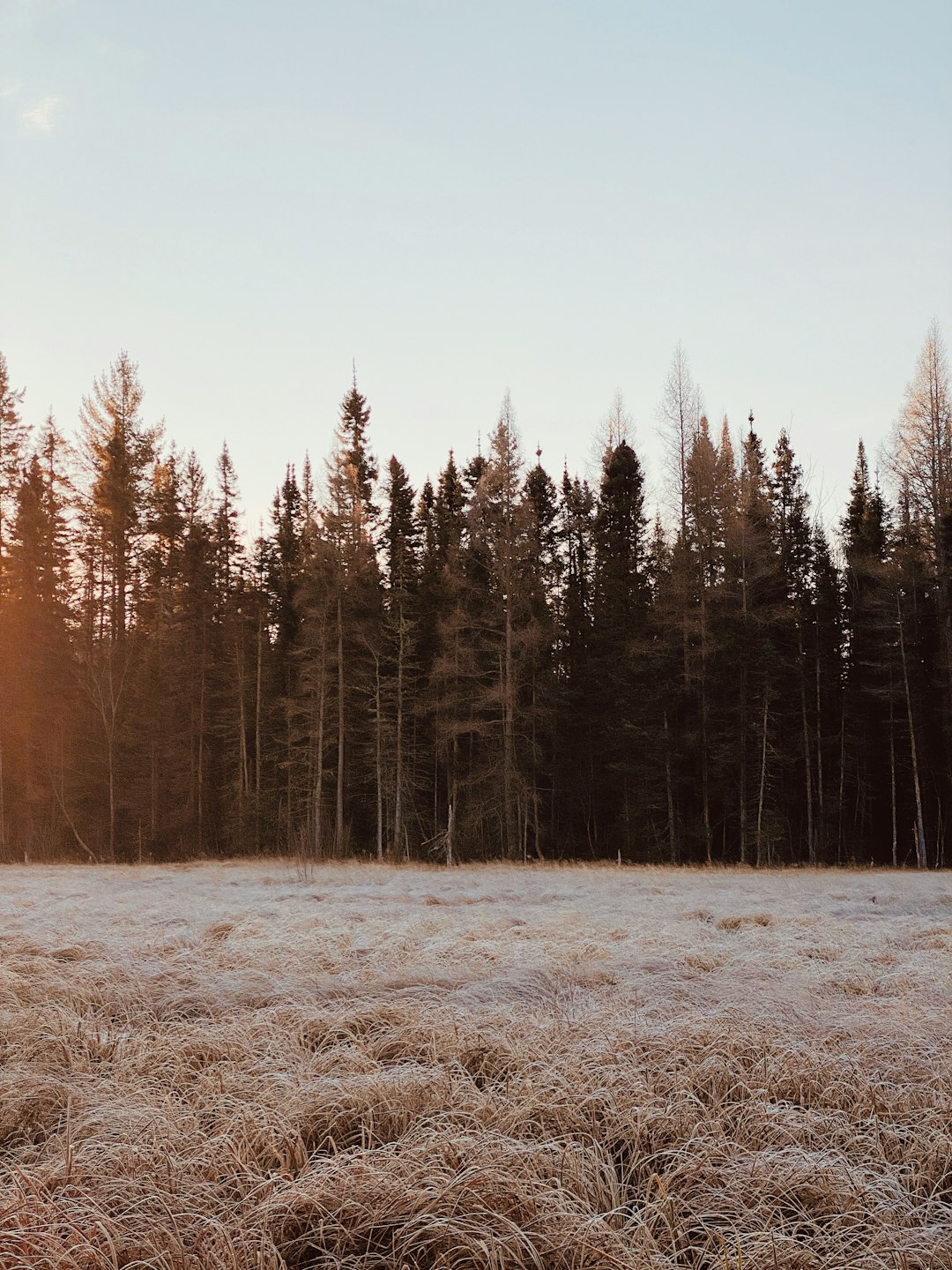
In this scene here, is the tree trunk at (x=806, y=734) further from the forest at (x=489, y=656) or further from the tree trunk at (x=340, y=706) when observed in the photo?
the tree trunk at (x=340, y=706)

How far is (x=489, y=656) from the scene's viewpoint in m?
26.6

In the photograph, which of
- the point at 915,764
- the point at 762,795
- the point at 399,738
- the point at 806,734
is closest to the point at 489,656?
the point at 399,738

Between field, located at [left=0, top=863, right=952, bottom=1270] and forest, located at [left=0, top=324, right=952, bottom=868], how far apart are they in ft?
52.2

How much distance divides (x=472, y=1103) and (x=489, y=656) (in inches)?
932

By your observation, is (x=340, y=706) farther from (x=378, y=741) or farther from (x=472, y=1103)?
(x=472, y=1103)

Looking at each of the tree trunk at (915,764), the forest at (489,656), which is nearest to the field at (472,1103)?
the forest at (489,656)

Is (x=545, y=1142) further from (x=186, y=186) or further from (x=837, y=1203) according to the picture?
(x=186, y=186)

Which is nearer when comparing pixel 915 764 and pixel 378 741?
pixel 915 764

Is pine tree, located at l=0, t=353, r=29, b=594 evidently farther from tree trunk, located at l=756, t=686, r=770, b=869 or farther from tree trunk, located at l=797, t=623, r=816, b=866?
tree trunk, located at l=797, t=623, r=816, b=866

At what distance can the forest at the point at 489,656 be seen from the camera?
24.4 m

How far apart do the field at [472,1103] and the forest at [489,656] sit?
52.2ft

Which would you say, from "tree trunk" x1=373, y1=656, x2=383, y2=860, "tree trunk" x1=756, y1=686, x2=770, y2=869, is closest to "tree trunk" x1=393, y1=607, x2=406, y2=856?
"tree trunk" x1=373, y1=656, x2=383, y2=860

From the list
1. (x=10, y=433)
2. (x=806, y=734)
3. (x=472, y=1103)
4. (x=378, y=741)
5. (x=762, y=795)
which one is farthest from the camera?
(x=378, y=741)

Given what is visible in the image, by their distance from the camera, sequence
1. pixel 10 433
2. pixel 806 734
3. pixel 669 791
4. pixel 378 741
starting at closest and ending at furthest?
pixel 669 791 < pixel 10 433 < pixel 806 734 < pixel 378 741
